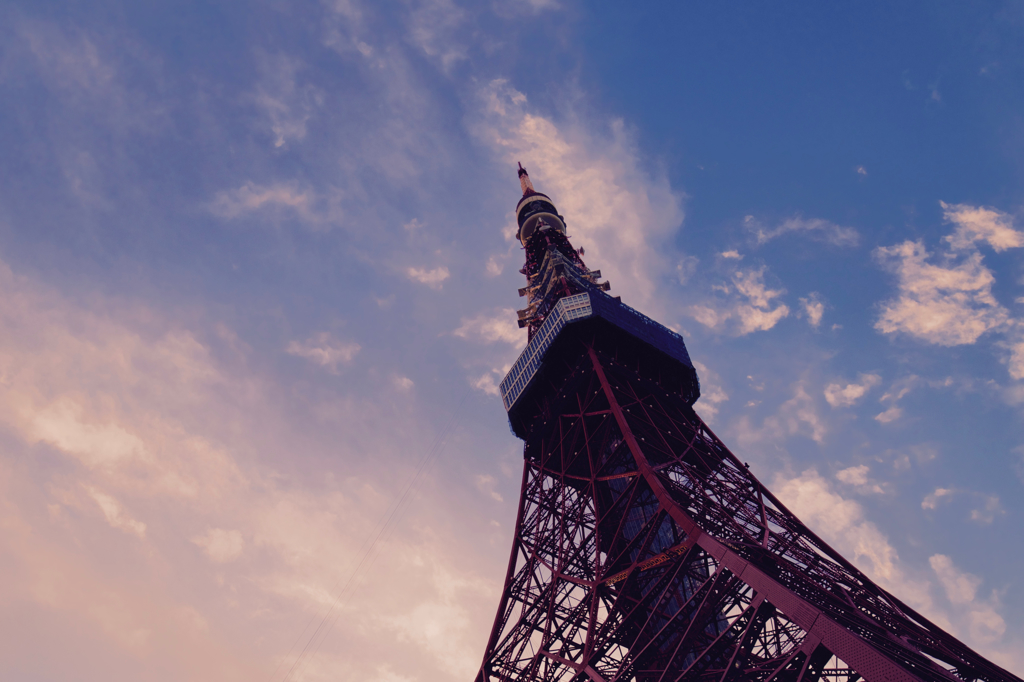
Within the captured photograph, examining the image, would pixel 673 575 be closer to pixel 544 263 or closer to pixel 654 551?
pixel 654 551

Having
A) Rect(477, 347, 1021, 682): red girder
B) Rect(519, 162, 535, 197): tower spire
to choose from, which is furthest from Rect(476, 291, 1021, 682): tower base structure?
Rect(519, 162, 535, 197): tower spire

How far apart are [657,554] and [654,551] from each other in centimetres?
783

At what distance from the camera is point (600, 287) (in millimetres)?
55188

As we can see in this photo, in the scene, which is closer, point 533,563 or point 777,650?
point 777,650

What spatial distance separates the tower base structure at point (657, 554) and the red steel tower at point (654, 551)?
0.08 metres

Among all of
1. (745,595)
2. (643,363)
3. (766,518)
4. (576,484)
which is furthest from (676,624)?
(643,363)

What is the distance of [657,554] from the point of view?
29.3 meters

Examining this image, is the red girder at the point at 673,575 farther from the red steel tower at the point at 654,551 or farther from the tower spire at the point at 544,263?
the tower spire at the point at 544,263

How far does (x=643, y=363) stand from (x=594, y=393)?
5243 mm


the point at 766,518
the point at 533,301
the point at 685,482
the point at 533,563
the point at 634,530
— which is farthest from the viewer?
the point at 533,301

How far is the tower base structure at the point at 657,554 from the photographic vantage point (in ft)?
67.6

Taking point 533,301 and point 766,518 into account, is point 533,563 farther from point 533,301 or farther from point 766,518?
point 533,301

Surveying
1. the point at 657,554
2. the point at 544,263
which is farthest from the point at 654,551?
the point at 544,263

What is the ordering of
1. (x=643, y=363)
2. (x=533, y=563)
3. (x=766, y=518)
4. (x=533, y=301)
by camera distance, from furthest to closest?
(x=533, y=301) → (x=643, y=363) → (x=533, y=563) → (x=766, y=518)
